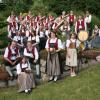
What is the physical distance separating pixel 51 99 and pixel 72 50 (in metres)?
2.17

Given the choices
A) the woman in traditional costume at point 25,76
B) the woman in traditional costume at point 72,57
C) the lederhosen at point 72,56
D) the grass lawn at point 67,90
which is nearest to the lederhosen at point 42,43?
the woman in traditional costume at point 72,57

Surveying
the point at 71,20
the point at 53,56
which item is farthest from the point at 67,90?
the point at 71,20

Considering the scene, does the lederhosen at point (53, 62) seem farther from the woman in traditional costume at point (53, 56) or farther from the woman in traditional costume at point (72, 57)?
the woman in traditional costume at point (72, 57)

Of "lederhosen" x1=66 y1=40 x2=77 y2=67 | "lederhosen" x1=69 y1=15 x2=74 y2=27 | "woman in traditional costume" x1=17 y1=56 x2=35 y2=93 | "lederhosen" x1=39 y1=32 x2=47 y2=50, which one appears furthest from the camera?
"lederhosen" x1=69 y1=15 x2=74 y2=27

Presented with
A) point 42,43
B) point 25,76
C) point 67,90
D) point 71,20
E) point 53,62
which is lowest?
point 67,90

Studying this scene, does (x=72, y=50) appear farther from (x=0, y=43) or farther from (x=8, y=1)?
(x=8, y=1)

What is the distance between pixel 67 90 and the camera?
14.7 m

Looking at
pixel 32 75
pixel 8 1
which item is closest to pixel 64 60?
pixel 32 75

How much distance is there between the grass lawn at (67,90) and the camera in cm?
1436

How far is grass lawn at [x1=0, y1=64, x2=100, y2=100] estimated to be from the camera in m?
14.4

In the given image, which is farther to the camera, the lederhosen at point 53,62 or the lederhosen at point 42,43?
the lederhosen at point 42,43

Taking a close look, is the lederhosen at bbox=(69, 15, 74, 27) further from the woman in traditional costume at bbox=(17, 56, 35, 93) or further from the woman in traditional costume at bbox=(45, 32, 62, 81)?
the woman in traditional costume at bbox=(17, 56, 35, 93)

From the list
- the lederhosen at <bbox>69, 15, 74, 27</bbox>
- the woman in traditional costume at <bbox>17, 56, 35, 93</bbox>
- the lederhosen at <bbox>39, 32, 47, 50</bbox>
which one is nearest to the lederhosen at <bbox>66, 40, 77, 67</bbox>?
the woman in traditional costume at <bbox>17, 56, 35, 93</bbox>

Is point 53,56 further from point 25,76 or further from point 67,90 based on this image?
point 67,90
